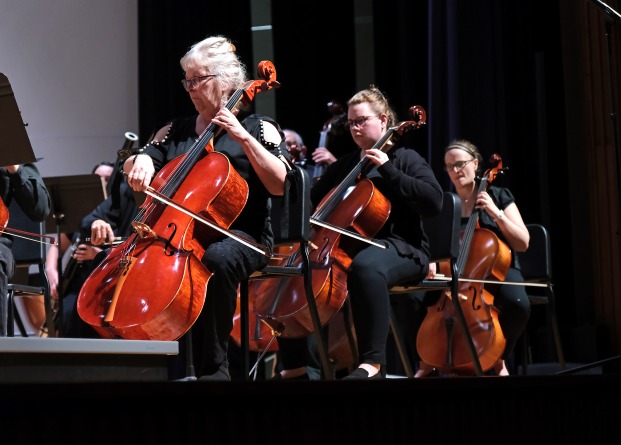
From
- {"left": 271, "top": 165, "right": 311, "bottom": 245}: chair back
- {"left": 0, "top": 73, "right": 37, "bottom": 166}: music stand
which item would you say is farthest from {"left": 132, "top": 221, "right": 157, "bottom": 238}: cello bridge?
{"left": 271, "top": 165, "right": 311, "bottom": 245}: chair back

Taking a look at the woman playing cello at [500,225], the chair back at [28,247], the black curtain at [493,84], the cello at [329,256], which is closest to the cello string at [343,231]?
the cello at [329,256]

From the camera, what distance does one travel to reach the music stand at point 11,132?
2066mm

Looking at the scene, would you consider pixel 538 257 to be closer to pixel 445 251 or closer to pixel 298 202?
pixel 445 251

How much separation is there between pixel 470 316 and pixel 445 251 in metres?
0.32

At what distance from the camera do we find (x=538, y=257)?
139 inches

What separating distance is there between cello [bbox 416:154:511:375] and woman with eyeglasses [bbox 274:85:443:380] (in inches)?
14.9

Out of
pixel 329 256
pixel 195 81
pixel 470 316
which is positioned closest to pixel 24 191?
pixel 195 81

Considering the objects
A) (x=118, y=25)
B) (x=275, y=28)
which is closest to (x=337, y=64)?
(x=275, y=28)

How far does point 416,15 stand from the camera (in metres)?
4.49

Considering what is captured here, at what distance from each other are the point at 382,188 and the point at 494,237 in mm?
657

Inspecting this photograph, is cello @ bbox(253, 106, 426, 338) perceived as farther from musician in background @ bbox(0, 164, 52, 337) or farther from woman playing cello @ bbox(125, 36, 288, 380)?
musician in background @ bbox(0, 164, 52, 337)

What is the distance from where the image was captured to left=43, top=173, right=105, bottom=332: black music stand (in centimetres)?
343

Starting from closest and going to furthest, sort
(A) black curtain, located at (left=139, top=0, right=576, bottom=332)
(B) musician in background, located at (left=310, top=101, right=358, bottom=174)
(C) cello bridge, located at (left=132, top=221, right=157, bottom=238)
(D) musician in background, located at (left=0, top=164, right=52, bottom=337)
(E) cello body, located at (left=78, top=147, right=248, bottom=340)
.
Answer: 1. (E) cello body, located at (left=78, top=147, right=248, bottom=340)
2. (C) cello bridge, located at (left=132, top=221, right=157, bottom=238)
3. (D) musician in background, located at (left=0, top=164, right=52, bottom=337)
4. (B) musician in background, located at (left=310, top=101, right=358, bottom=174)
5. (A) black curtain, located at (left=139, top=0, right=576, bottom=332)

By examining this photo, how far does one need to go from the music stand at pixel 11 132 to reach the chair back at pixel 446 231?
1311 mm
